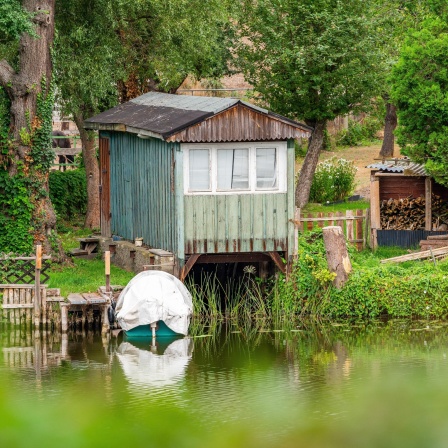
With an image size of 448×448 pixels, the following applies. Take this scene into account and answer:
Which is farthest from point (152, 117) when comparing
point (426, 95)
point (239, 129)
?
point (426, 95)

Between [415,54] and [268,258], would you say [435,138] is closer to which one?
[415,54]

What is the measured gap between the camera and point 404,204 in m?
30.3

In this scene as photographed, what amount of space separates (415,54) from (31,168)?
35.2ft

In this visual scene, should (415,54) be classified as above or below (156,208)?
above

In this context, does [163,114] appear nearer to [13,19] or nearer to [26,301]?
[13,19]

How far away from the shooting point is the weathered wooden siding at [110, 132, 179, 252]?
23562mm

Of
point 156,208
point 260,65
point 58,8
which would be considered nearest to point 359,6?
point 260,65

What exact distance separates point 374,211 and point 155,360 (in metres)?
11.1

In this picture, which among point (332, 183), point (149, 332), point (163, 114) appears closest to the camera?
point (149, 332)

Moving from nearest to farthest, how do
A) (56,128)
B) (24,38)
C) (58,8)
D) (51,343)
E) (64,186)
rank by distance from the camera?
1. (51,343)
2. (24,38)
3. (58,8)
4. (64,186)
5. (56,128)

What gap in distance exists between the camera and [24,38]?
84.4ft

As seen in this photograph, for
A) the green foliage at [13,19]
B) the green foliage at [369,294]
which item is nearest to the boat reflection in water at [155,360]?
the green foliage at [369,294]

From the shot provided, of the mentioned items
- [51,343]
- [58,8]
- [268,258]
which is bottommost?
[51,343]

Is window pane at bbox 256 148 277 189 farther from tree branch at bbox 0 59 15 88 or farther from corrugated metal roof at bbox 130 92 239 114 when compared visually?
Answer: tree branch at bbox 0 59 15 88
